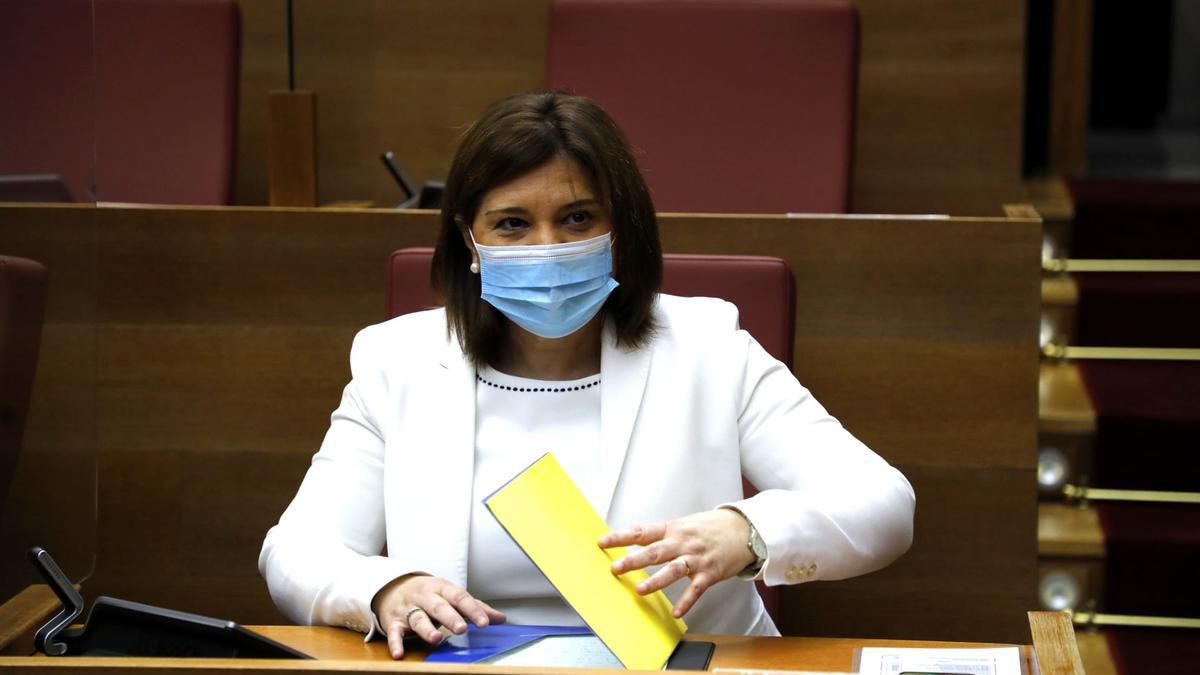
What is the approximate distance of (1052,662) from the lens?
3.27ft

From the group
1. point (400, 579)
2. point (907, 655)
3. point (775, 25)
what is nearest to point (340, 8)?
point (775, 25)

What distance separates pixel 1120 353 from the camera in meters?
2.40

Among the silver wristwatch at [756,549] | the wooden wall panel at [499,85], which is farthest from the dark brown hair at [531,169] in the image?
the wooden wall panel at [499,85]

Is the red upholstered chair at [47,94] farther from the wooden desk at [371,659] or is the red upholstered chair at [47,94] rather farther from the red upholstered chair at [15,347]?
the wooden desk at [371,659]

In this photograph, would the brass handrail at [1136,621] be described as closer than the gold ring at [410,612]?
No

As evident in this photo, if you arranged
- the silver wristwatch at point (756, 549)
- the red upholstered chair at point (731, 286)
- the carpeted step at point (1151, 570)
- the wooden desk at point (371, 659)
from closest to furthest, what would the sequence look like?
the wooden desk at point (371, 659) < the silver wristwatch at point (756, 549) < the red upholstered chair at point (731, 286) < the carpeted step at point (1151, 570)

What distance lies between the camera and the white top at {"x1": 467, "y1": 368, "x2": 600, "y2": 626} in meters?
1.25

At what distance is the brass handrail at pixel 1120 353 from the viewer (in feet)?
7.81

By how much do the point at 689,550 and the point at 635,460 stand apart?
0.20 metres

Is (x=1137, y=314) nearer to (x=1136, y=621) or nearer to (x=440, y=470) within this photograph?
(x=1136, y=621)

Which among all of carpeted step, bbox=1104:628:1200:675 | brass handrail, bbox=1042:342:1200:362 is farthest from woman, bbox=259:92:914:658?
brass handrail, bbox=1042:342:1200:362

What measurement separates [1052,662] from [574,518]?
1.04 feet

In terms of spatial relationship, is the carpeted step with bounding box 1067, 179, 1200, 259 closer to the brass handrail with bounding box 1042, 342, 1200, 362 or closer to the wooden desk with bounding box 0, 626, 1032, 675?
the brass handrail with bounding box 1042, 342, 1200, 362

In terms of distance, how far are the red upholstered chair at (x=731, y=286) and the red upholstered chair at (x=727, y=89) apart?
65cm
